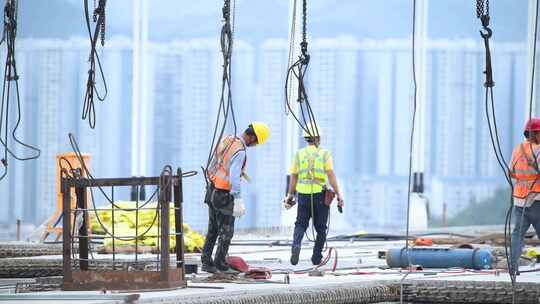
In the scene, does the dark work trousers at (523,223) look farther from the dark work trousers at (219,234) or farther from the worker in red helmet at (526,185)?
the dark work trousers at (219,234)

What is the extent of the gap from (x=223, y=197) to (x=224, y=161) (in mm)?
310

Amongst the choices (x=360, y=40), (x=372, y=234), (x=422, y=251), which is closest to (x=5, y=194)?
(x=360, y=40)

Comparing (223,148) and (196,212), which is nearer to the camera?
(223,148)

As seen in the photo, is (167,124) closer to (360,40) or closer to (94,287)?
(360,40)

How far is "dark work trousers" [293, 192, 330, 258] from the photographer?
50.8 feet

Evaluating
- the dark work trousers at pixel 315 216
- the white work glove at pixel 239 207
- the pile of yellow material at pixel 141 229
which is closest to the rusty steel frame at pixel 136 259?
the white work glove at pixel 239 207

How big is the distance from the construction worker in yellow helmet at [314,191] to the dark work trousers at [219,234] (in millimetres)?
1557

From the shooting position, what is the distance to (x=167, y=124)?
241 feet

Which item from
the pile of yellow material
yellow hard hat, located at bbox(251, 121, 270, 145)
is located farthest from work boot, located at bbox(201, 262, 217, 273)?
the pile of yellow material

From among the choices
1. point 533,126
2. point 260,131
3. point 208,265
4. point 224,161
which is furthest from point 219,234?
point 533,126

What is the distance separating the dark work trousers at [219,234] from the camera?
13875 mm

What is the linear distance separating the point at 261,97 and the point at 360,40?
5.03 m

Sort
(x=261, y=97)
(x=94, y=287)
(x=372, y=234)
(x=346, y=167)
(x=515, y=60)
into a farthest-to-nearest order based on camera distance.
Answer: (x=346, y=167) < (x=261, y=97) < (x=515, y=60) < (x=372, y=234) < (x=94, y=287)

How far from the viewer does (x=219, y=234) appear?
14.0 m
